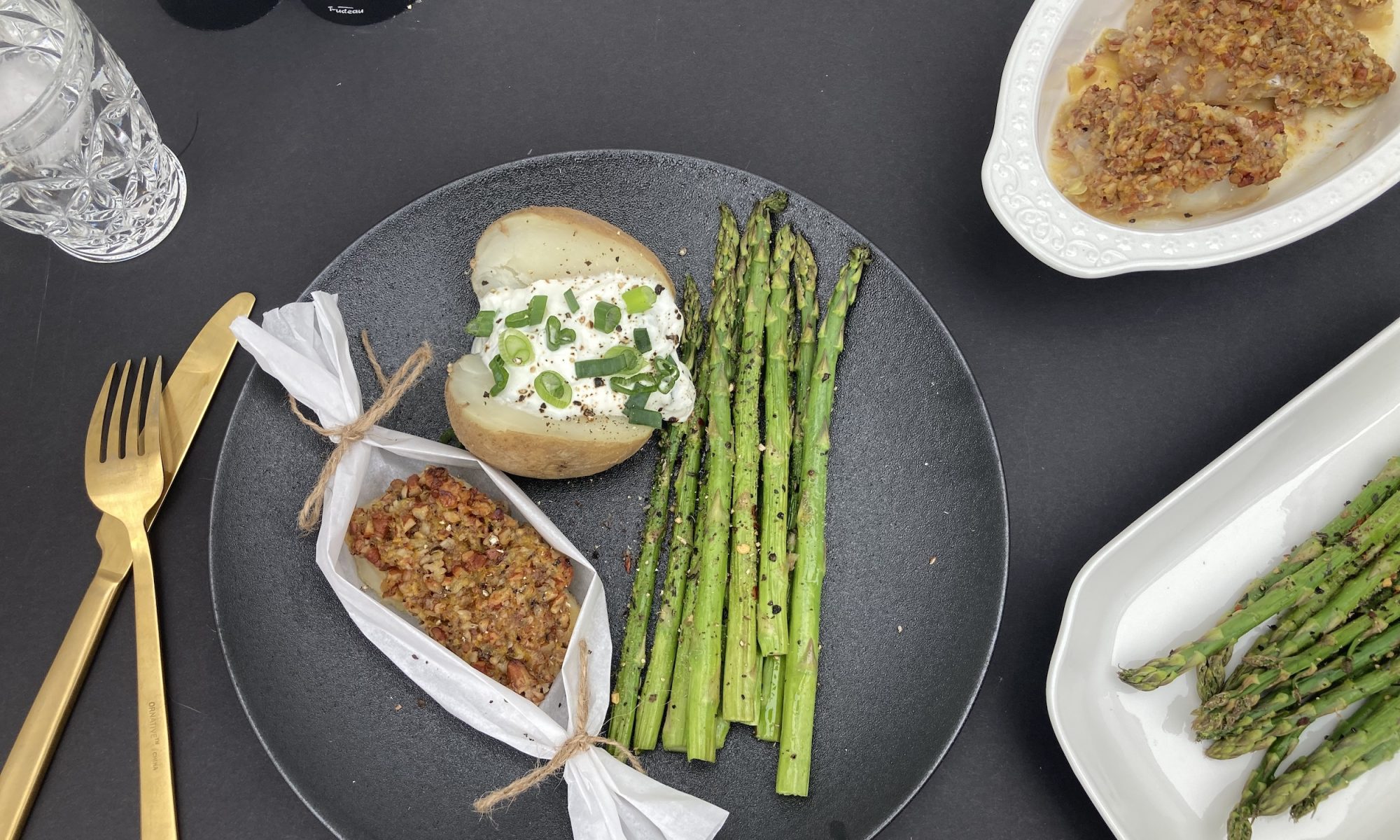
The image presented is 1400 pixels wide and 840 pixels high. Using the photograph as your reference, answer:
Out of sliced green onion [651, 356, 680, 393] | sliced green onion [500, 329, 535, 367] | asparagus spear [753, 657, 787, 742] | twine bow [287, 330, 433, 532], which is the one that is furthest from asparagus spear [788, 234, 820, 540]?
twine bow [287, 330, 433, 532]

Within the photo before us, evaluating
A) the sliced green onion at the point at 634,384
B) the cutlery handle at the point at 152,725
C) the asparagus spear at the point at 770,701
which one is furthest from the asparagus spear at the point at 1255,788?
the cutlery handle at the point at 152,725

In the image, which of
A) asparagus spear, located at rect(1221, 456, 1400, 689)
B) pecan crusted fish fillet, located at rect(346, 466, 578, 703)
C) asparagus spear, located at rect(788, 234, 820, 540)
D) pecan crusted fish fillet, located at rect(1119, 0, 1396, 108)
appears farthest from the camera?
pecan crusted fish fillet, located at rect(1119, 0, 1396, 108)

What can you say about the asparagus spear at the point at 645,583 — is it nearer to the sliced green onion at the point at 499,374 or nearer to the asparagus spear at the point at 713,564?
the asparagus spear at the point at 713,564

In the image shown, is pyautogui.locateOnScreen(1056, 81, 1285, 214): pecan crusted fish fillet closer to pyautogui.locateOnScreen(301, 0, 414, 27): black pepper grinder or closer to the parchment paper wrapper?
the parchment paper wrapper

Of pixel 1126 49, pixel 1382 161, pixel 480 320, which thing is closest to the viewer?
pixel 480 320

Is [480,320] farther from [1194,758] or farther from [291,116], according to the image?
[1194,758]

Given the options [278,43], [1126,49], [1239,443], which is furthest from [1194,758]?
[278,43]
